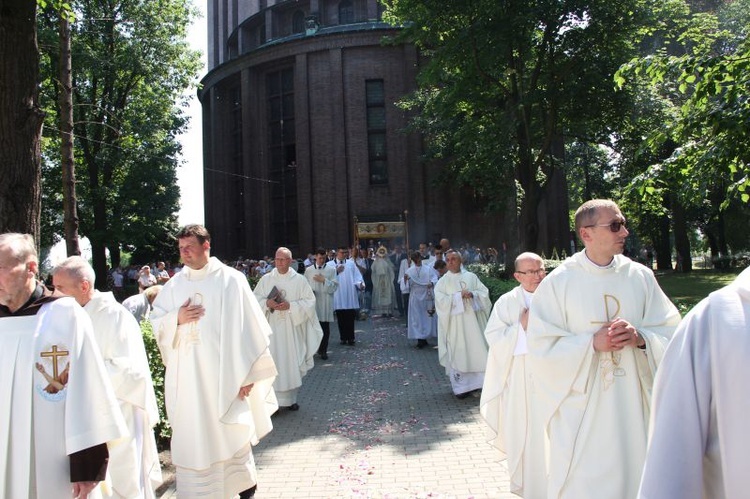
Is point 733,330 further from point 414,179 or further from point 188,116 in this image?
point 414,179

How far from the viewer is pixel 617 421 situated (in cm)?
374

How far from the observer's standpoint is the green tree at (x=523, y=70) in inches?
707

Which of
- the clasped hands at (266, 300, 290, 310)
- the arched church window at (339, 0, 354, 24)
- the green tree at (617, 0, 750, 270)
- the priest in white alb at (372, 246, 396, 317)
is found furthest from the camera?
the arched church window at (339, 0, 354, 24)

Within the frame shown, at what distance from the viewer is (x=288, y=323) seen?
9344mm

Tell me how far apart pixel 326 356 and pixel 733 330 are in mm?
12020

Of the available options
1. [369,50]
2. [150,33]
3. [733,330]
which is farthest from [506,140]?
[369,50]

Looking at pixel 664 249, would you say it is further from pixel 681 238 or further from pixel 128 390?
pixel 128 390

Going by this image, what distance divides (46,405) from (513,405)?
11.9 ft

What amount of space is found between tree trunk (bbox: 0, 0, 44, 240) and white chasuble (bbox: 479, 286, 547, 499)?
505 cm

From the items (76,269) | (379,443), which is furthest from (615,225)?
(379,443)

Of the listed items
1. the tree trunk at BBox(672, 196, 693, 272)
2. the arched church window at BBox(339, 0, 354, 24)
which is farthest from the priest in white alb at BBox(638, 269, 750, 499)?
the arched church window at BBox(339, 0, 354, 24)

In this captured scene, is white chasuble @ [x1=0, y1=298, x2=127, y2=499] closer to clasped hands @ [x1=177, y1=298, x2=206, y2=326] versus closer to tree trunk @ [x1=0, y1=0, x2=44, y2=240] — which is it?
clasped hands @ [x1=177, y1=298, x2=206, y2=326]

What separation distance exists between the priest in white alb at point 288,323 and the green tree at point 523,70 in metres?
11.1

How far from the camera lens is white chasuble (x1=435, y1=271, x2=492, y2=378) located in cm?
945
